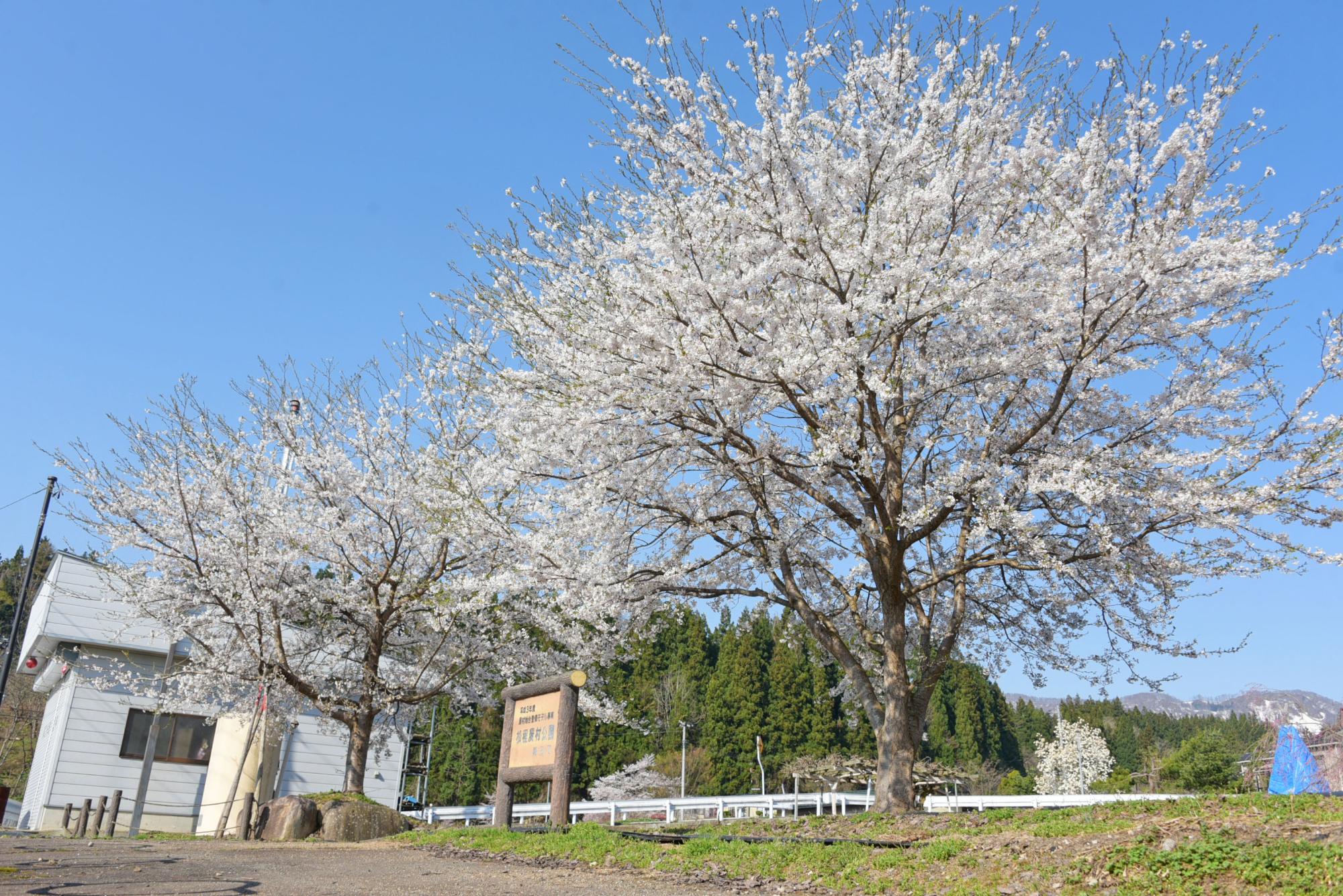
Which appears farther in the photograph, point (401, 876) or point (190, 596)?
point (190, 596)

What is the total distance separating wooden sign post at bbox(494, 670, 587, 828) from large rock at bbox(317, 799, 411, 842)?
2.08 m

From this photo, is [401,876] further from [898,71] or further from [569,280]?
[898,71]

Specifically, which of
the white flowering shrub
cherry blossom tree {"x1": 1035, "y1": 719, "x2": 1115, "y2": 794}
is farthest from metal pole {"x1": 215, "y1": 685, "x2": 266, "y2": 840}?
cherry blossom tree {"x1": 1035, "y1": 719, "x2": 1115, "y2": 794}

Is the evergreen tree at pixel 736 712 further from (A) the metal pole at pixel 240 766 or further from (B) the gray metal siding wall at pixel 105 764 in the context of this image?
(A) the metal pole at pixel 240 766

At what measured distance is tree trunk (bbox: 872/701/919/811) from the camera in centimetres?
894

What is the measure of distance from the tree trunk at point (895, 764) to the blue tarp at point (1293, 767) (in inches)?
219

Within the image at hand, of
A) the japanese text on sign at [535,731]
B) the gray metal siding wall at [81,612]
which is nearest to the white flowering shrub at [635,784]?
the gray metal siding wall at [81,612]

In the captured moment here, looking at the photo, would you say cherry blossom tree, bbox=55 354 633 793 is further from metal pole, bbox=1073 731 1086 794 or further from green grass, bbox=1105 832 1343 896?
metal pole, bbox=1073 731 1086 794

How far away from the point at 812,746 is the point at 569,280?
130ft

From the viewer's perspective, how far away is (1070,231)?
798cm

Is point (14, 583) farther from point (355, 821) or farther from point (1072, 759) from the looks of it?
point (1072, 759)

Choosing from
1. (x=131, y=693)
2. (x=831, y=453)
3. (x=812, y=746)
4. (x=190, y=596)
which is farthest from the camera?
(x=812, y=746)

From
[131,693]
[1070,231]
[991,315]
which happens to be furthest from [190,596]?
[1070,231]

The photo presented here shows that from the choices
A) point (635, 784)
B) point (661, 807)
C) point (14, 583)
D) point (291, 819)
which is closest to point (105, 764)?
point (291, 819)
